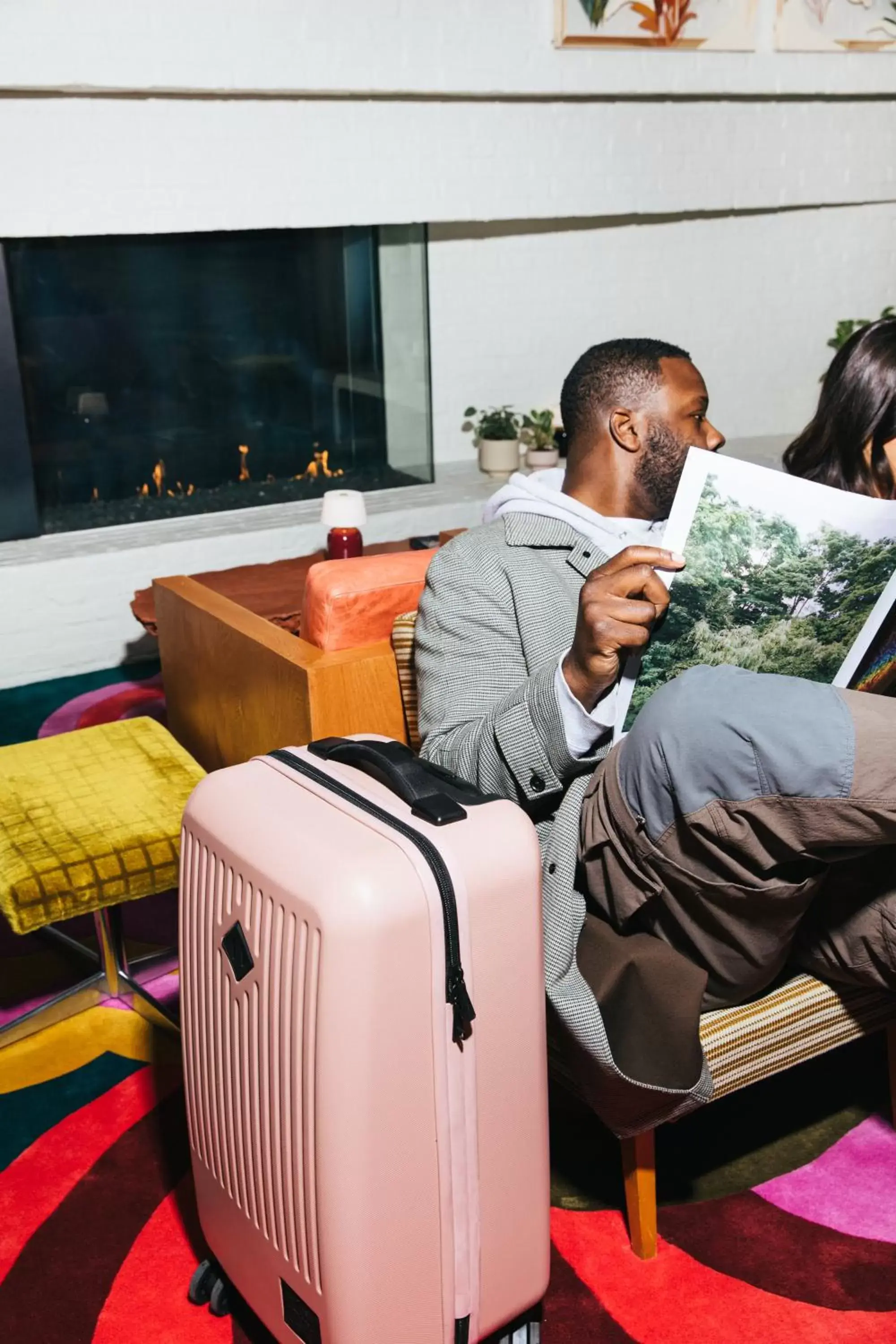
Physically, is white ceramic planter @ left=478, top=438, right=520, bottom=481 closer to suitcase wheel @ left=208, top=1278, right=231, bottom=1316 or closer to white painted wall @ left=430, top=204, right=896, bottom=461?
white painted wall @ left=430, top=204, right=896, bottom=461

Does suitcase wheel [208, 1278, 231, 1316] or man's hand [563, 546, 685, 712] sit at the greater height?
man's hand [563, 546, 685, 712]

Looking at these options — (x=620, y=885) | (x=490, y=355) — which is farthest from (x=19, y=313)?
(x=620, y=885)

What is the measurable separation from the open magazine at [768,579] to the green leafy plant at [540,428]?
10.9 feet

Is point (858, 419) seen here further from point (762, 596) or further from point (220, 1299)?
point (220, 1299)

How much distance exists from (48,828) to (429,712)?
2.20 ft

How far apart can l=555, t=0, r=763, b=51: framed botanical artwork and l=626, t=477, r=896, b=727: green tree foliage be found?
334cm

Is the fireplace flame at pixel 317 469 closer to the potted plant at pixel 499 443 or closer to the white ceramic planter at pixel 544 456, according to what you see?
the potted plant at pixel 499 443

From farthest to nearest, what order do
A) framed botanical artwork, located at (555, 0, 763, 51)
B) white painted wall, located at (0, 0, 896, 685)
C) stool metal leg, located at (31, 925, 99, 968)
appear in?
1. framed botanical artwork, located at (555, 0, 763, 51)
2. white painted wall, located at (0, 0, 896, 685)
3. stool metal leg, located at (31, 925, 99, 968)

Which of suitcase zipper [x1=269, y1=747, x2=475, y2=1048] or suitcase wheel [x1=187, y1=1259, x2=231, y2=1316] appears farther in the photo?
suitcase wheel [x1=187, y1=1259, x2=231, y2=1316]

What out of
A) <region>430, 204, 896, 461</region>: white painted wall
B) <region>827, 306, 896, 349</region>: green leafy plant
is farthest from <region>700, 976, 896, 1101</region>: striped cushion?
<region>827, 306, 896, 349</region>: green leafy plant

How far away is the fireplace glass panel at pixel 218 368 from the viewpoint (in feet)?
12.6

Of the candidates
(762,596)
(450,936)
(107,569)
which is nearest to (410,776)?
(450,936)

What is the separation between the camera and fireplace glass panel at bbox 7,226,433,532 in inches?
151

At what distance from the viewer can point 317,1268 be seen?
1.13 m
